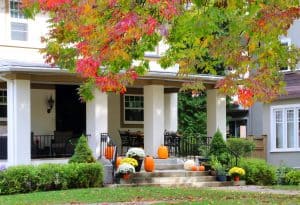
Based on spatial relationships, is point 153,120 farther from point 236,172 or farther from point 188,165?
point 236,172

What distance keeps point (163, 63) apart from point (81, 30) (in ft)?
12.1

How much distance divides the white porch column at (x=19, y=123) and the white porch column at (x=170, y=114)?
25.5 feet

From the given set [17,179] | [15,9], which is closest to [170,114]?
[15,9]

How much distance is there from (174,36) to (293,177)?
11.6 metres

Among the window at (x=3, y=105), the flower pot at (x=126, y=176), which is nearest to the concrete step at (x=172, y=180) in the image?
the flower pot at (x=126, y=176)

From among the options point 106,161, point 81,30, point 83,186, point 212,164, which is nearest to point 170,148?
point 212,164

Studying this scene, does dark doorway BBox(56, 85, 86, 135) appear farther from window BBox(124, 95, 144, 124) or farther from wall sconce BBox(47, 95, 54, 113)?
window BBox(124, 95, 144, 124)

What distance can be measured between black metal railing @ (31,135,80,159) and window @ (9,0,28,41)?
3.54 metres

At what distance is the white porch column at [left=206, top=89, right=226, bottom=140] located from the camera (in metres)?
25.3

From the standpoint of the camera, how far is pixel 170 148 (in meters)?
24.7

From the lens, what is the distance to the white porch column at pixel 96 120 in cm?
2209

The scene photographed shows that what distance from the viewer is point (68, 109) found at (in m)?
25.3

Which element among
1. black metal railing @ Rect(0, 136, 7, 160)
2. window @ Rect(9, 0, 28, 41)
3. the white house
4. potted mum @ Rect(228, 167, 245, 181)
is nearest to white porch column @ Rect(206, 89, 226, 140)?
the white house

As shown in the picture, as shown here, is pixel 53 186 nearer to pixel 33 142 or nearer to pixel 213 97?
pixel 33 142
